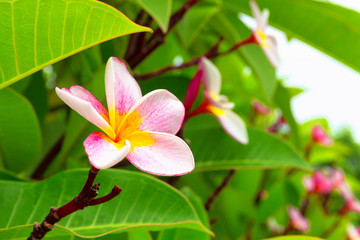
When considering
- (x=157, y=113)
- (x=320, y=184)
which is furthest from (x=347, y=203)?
(x=157, y=113)

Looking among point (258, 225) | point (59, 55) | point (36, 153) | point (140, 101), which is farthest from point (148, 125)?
point (258, 225)

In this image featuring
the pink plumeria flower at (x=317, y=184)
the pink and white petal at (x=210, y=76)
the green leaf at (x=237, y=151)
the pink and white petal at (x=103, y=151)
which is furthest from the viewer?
the pink plumeria flower at (x=317, y=184)

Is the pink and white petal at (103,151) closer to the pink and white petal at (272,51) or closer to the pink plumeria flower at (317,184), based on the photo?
the pink and white petal at (272,51)

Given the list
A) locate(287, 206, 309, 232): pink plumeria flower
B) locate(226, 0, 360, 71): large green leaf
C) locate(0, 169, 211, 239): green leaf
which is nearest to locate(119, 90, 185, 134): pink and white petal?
locate(0, 169, 211, 239): green leaf

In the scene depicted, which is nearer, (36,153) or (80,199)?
(80,199)

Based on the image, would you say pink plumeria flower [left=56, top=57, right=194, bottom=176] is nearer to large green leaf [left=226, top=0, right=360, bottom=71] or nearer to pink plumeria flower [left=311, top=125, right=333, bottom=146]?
large green leaf [left=226, top=0, right=360, bottom=71]

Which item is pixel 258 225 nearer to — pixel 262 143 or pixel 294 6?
pixel 262 143

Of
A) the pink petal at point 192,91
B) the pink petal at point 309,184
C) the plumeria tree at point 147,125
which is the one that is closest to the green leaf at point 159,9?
the plumeria tree at point 147,125
